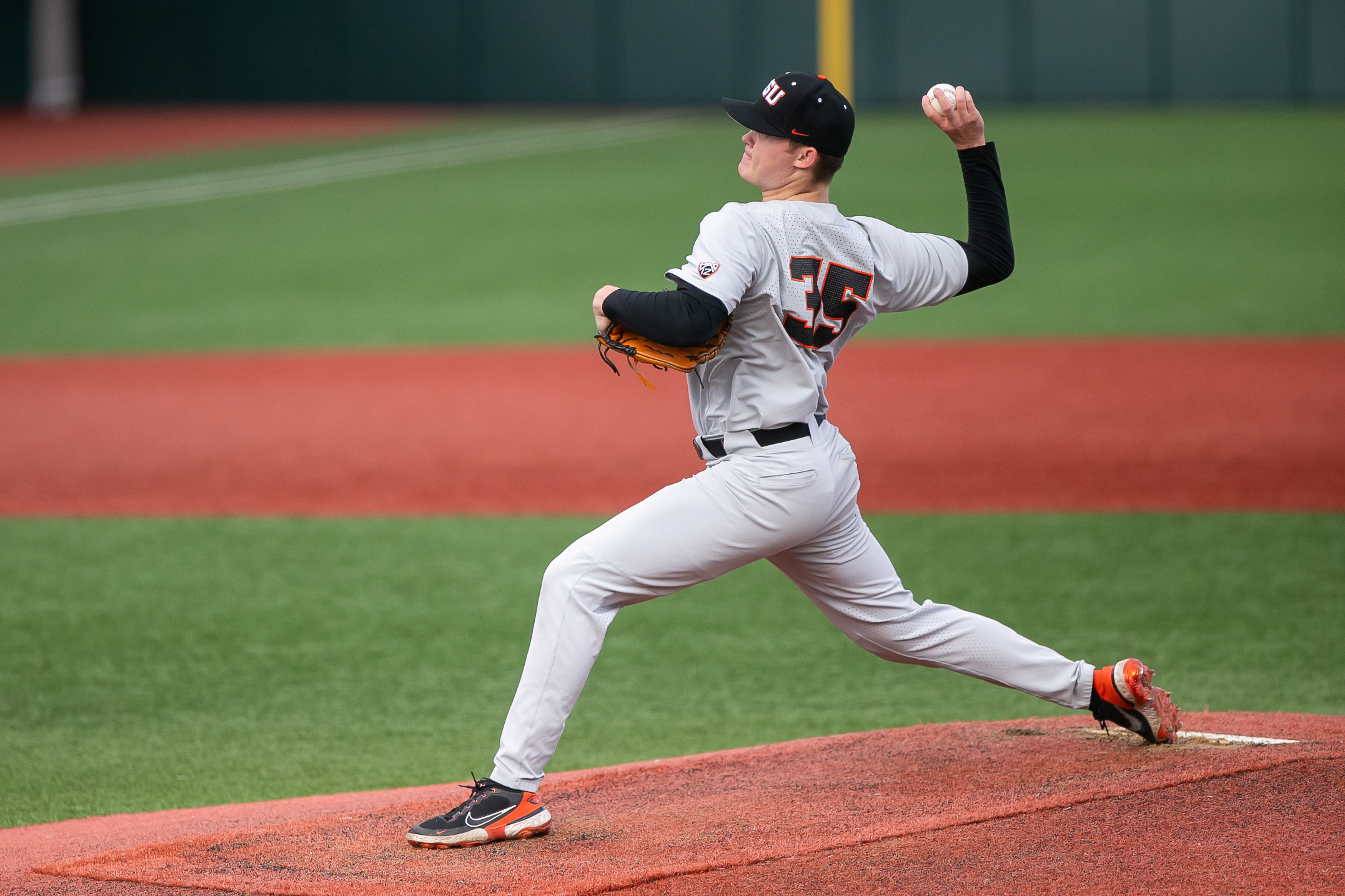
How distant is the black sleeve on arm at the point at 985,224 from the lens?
12.5 ft

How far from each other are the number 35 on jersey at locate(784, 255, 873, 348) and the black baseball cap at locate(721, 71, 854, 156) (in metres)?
0.26

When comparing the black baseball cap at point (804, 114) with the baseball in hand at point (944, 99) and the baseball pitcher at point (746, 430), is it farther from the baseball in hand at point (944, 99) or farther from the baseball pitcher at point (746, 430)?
the baseball in hand at point (944, 99)

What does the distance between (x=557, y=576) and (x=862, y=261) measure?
1013 millimetres

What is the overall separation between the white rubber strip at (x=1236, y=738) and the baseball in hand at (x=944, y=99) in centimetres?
181

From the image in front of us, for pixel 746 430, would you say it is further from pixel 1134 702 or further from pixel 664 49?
pixel 664 49

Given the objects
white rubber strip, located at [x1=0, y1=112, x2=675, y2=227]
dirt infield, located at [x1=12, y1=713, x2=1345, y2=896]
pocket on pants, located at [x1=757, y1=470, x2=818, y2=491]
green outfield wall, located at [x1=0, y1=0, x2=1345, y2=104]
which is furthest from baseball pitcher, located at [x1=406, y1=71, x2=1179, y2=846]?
green outfield wall, located at [x1=0, y1=0, x2=1345, y2=104]

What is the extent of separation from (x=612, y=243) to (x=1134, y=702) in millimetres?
13925

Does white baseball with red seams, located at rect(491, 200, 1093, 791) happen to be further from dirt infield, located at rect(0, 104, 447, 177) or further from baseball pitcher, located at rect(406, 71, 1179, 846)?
dirt infield, located at rect(0, 104, 447, 177)

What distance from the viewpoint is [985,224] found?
384 cm

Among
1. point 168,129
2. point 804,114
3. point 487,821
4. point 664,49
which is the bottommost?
point 487,821

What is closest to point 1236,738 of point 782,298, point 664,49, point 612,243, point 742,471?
point 742,471

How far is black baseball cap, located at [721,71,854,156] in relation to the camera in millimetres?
3346

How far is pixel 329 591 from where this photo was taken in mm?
6562

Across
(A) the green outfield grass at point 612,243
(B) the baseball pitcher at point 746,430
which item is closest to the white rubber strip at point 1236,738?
(B) the baseball pitcher at point 746,430
